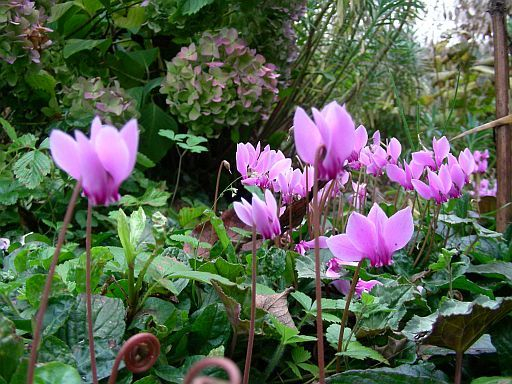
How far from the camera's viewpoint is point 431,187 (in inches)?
43.1

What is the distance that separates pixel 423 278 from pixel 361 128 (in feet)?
1.13

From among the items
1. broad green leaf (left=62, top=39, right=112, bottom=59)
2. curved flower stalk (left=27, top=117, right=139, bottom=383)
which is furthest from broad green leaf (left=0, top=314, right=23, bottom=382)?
broad green leaf (left=62, top=39, right=112, bottom=59)

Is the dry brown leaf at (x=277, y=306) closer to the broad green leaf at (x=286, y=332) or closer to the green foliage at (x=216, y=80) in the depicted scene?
the broad green leaf at (x=286, y=332)

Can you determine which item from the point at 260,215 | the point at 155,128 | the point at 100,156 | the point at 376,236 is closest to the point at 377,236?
the point at 376,236

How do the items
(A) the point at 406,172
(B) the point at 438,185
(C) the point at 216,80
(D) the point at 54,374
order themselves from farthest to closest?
Result: (C) the point at 216,80 < (A) the point at 406,172 < (B) the point at 438,185 < (D) the point at 54,374

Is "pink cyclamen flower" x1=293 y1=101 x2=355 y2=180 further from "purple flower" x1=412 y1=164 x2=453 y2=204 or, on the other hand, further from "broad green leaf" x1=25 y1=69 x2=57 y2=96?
"broad green leaf" x1=25 y1=69 x2=57 y2=96

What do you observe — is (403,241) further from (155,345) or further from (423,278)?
(423,278)

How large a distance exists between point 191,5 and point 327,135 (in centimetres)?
170

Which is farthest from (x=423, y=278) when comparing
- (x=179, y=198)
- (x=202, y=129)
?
(x=179, y=198)

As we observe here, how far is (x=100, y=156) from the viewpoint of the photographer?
48cm

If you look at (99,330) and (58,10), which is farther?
(58,10)

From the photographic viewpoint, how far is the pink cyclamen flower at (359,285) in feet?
3.28

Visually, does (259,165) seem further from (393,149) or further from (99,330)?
(99,330)

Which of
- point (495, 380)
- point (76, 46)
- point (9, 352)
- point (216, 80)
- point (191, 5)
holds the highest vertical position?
point (191, 5)
